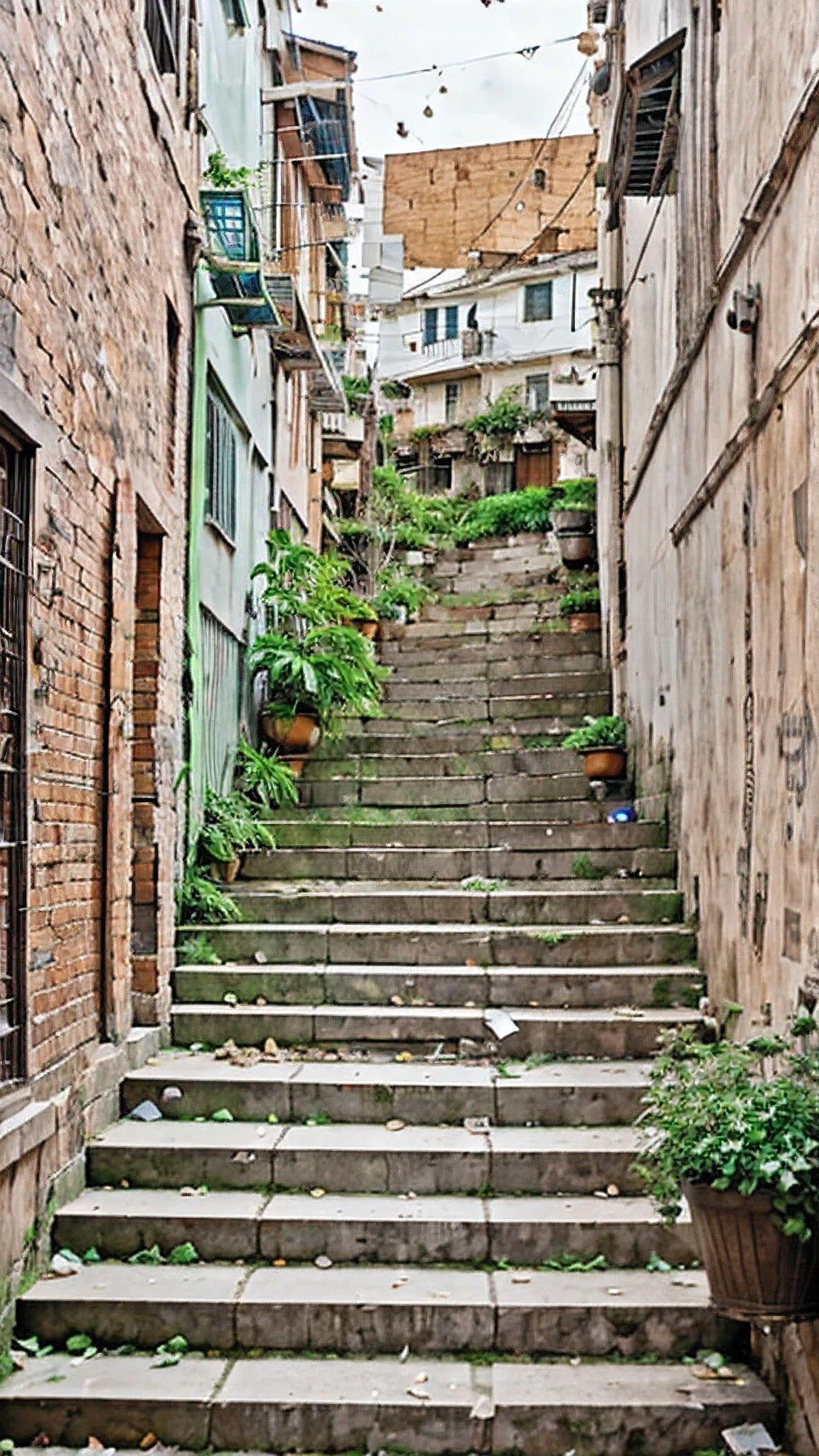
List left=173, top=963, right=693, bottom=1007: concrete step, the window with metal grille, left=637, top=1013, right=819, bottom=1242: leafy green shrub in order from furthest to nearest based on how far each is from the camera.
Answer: the window with metal grille
left=173, top=963, right=693, bottom=1007: concrete step
left=637, top=1013, right=819, bottom=1242: leafy green shrub

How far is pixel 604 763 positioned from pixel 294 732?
2487mm

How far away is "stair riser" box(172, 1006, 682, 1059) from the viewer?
21.1 ft

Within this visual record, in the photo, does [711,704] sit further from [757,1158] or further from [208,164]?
[208,164]

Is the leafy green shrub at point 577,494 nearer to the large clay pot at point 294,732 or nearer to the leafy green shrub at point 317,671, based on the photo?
the leafy green shrub at point 317,671

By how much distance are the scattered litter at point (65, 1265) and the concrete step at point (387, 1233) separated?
8cm

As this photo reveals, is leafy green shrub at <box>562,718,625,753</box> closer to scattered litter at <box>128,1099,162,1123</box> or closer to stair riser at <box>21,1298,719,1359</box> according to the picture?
scattered litter at <box>128,1099,162,1123</box>

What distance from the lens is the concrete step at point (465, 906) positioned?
7.59m

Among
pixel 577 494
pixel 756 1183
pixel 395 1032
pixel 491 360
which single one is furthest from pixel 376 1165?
pixel 491 360

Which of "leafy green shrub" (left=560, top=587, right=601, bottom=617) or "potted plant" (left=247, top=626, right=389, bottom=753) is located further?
"leafy green shrub" (left=560, top=587, right=601, bottom=617)

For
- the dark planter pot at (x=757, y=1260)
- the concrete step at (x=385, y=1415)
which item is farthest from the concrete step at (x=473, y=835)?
the dark planter pot at (x=757, y=1260)

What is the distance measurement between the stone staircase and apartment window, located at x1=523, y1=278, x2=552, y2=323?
26304 mm

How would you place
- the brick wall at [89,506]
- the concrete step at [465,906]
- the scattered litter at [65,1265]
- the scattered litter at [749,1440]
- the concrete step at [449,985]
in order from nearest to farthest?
the scattered litter at [749,1440] → the brick wall at [89,506] → the scattered litter at [65,1265] → the concrete step at [449,985] → the concrete step at [465,906]

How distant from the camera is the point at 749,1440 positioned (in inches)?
161

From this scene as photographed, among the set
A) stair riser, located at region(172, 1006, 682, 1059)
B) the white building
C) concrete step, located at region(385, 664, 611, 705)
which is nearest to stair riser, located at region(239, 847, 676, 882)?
stair riser, located at region(172, 1006, 682, 1059)
